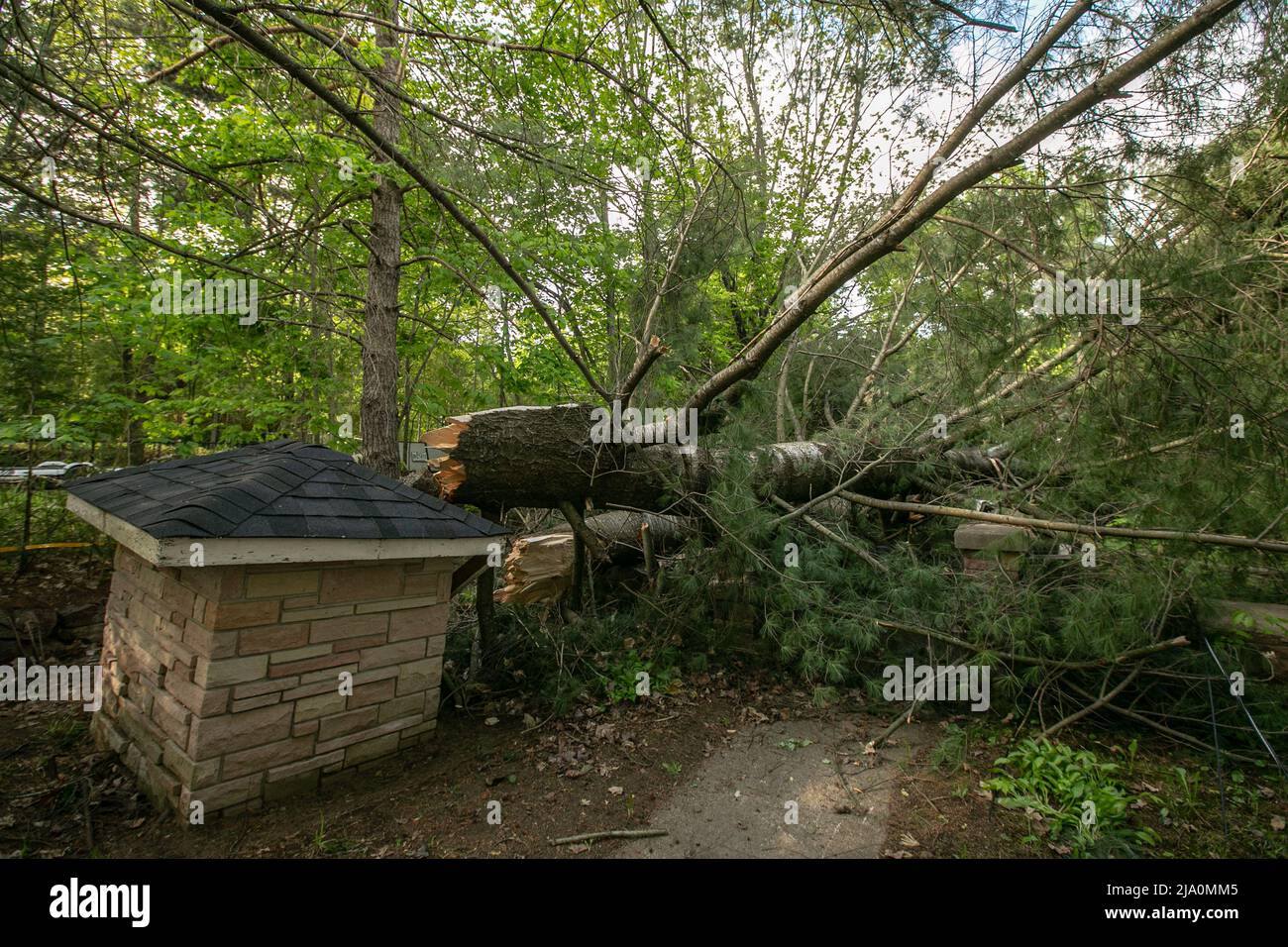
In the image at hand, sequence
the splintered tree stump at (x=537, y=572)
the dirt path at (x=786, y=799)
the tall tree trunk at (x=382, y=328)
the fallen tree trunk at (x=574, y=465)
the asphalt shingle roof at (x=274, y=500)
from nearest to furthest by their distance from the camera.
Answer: the asphalt shingle roof at (x=274, y=500) → the dirt path at (x=786, y=799) → the fallen tree trunk at (x=574, y=465) → the splintered tree stump at (x=537, y=572) → the tall tree trunk at (x=382, y=328)

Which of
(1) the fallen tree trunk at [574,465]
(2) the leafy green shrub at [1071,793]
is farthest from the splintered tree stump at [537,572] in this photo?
(2) the leafy green shrub at [1071,793]

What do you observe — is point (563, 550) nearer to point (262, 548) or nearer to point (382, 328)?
point (262, 548)

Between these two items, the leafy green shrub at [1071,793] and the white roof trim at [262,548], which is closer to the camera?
the white roof trim at [262,548]

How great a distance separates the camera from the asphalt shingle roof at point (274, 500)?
248cm

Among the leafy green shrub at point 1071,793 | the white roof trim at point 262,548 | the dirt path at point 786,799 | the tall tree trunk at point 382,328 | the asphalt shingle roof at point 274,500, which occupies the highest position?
the tall tree trunk at point 382,328

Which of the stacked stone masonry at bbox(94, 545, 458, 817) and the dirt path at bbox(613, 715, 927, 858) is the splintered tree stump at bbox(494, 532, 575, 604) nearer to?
the stacked stone masonry at bbox(94, 545, 458, 817)

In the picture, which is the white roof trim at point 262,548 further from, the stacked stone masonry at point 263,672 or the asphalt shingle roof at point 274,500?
the stacked stone masonry at point 263,672

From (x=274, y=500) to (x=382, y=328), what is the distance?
3854 mm

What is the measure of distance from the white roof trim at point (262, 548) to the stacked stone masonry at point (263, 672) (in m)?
0.20

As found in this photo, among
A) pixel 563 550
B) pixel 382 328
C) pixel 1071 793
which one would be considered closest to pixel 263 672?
pixel 563 550

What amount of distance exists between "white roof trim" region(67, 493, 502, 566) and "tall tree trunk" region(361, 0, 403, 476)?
97.8 inches

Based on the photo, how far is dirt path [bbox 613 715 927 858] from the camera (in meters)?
2.62

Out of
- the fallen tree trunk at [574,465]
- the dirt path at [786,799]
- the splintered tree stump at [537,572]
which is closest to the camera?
the dirt path at [786,799]
